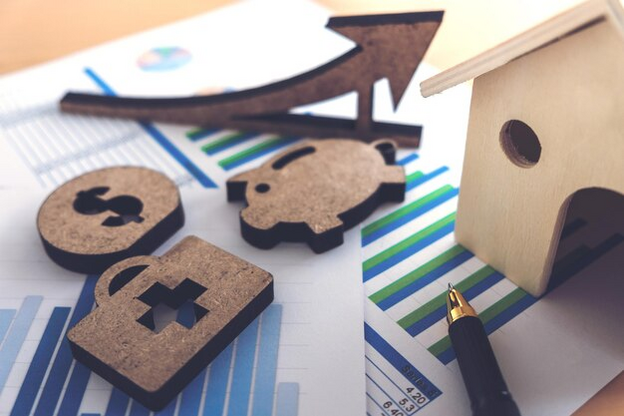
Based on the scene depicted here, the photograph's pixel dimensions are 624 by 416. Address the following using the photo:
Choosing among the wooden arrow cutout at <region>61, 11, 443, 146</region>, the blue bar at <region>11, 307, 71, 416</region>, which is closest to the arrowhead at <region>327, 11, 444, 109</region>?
the wooden arrow cutout at <region>61, 11, 443, 146</region>

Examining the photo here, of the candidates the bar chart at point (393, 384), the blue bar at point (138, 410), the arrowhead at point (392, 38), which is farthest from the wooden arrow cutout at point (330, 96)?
the blue bar at point (138, 410)

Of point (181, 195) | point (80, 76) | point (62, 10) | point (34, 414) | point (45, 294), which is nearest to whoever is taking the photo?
point (34, 414)

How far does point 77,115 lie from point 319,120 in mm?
324

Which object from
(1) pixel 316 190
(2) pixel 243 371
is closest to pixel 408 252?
(1) pixel 316 190

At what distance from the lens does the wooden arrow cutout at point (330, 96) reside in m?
0.83

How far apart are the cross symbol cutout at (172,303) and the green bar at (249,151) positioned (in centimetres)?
23

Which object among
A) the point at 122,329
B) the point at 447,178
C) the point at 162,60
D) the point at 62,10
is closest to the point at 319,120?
the point at 447,178

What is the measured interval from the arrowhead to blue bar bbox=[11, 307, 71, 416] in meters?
0.42

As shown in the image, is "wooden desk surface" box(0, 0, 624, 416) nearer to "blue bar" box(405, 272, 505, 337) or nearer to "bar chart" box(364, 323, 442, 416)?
"blue bar" box(405, 272, 505, 337)

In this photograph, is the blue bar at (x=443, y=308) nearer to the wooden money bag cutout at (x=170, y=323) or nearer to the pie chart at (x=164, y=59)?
the wooden money bag cutout at (x=170, y=323)

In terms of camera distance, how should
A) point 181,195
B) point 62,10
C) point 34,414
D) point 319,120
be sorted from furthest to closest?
1. point 62,10
2. point 319,120
3. point 181,195
4. point 34,414

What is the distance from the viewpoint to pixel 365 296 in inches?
27.9

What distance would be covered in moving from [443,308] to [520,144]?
170 mm

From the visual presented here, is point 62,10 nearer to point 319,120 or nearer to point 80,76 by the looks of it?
point 80,76
